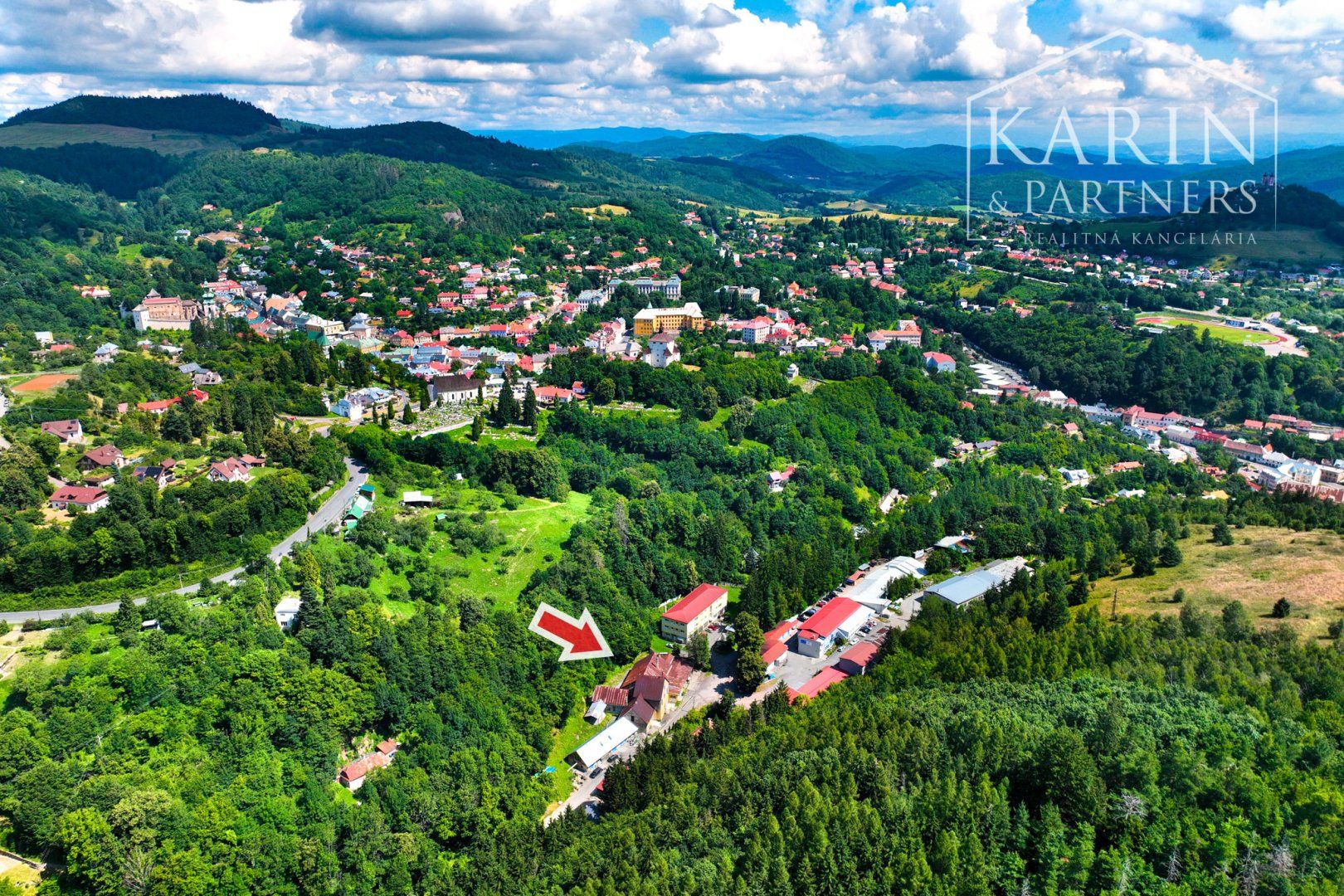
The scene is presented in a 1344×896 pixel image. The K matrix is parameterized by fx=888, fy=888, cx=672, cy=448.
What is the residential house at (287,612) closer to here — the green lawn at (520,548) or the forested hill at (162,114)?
the green lawn at (520,548)

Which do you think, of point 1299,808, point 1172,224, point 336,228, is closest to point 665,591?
point 1299,808

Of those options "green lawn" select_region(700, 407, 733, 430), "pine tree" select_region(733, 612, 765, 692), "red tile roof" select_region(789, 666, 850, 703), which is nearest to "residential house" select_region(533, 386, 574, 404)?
"green lawn" select_region(700, 407, 733, 430)

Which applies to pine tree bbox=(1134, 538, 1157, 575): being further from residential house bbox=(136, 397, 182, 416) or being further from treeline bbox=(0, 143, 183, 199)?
treeline bbox=(0, 143, 183, 199)

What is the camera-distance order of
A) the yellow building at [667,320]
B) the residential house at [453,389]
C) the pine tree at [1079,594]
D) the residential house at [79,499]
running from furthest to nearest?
the yellow building at [667,320] → the residential house at [453,389] → the pine tree at [1079,594] → the residential house at [79,499]

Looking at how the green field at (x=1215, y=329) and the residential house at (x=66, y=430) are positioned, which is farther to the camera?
the green field at (x=1215, y=329)

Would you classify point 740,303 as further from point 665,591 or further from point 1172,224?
point 1172,224

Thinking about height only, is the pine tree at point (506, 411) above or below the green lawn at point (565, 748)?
above

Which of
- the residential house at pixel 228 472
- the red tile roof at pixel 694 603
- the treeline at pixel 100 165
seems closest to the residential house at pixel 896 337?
the red tile roof at pixel 694 603

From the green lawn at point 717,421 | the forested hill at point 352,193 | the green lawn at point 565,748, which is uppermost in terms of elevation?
the forested hill at point 352,193
